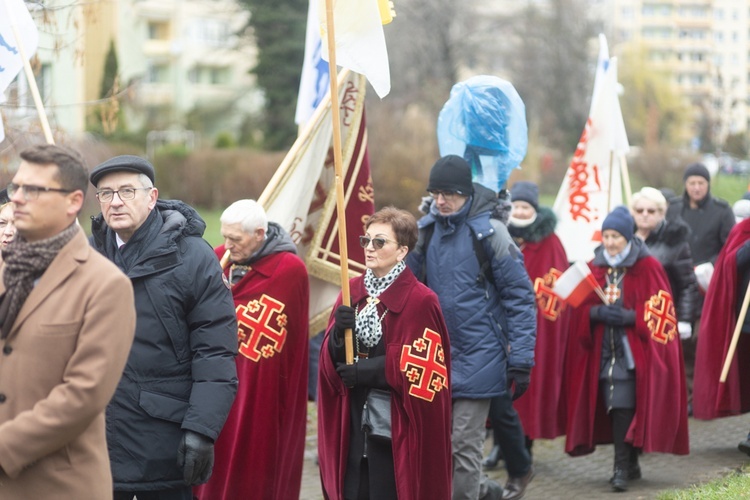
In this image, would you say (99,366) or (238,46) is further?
(238,46)

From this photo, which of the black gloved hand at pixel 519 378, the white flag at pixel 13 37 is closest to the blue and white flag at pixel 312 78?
the white flag at pixel 13 37

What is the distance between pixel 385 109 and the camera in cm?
3109

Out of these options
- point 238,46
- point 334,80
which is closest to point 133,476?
point 334,80

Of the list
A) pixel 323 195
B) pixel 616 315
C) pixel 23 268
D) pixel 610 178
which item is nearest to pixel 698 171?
pixel 610 178

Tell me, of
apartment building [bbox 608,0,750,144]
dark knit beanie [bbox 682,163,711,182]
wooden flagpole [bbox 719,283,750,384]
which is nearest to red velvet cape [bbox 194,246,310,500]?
wooden flagpole [bbox 719,283,750,384]

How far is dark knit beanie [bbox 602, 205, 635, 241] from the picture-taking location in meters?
8.27

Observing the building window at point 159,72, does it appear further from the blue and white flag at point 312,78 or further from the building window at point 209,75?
the blue and white flag at point 312,78

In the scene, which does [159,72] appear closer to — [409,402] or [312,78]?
[312,78]

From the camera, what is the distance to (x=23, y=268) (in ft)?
13.2

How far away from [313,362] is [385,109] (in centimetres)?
2148

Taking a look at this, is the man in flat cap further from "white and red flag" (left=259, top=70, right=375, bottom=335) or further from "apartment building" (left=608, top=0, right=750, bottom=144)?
"apartment building" (left=608, top=0, right=750, bottom=144)

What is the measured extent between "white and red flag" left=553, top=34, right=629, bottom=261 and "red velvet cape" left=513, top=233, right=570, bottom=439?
0.91 meters

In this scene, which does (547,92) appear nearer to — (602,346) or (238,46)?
(238,46)

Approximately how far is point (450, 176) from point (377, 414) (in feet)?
5.14
